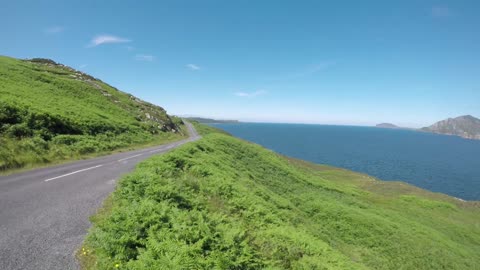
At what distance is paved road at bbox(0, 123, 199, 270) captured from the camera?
768 cm

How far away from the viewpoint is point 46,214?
10680mm

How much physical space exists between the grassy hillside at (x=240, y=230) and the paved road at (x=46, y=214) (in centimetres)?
74

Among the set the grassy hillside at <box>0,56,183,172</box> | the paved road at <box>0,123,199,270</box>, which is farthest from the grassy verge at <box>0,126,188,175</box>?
the paved road at <box>0,123,199,270</box>

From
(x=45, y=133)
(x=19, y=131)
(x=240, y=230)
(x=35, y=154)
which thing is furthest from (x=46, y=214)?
(x=45, y=133)

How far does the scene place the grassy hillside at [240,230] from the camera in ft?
26.2

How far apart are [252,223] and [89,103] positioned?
5614 cm

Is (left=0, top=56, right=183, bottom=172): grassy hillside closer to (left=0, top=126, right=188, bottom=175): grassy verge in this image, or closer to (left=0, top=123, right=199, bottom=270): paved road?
(left=0, top=126, right=188, bottom=175): grassy verge

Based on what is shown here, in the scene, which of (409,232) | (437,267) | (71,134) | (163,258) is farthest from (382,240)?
(71,134)

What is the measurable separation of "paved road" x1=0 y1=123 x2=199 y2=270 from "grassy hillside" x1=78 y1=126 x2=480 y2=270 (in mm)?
739

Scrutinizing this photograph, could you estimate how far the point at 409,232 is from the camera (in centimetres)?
2845

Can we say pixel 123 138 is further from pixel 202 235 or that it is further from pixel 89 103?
pixel 202 235

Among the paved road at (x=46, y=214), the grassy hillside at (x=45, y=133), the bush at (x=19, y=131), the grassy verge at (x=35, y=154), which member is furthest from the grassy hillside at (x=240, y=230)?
the bush at (x=19, y=131)

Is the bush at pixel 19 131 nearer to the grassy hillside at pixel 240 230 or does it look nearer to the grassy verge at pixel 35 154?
the grassy verge at pixel 35 154

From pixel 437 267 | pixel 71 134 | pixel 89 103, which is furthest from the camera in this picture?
pixel 89 103
